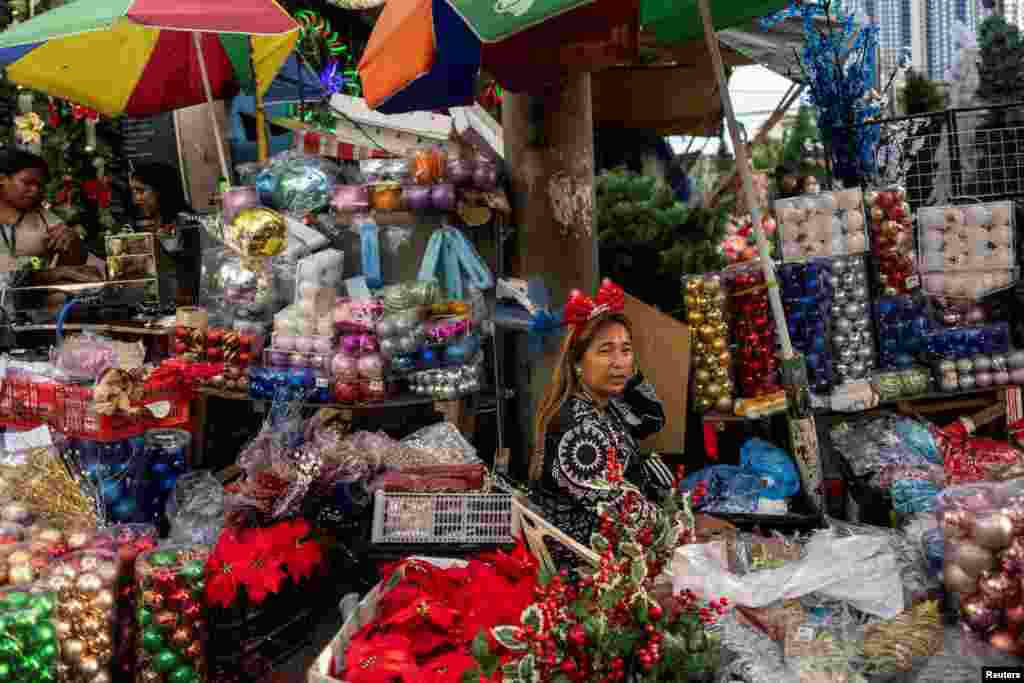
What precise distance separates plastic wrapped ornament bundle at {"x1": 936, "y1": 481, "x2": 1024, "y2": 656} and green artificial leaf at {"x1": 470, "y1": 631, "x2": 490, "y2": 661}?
1.11 metres

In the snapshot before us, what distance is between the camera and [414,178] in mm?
5336

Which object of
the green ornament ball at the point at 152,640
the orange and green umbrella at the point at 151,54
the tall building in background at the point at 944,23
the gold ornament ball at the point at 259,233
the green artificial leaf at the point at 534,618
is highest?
the tall building in background at the point at 944,23

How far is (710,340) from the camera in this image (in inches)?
189

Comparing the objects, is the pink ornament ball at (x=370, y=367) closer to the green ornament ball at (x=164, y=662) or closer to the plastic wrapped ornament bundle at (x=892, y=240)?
the green ornament ball at (x=164, y=662)

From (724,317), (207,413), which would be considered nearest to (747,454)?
(724,317)

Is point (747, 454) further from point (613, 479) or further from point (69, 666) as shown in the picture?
point (69, 666)

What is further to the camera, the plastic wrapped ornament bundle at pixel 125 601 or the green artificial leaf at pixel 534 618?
the plastic wrapped ornament bundle at pixel 125 601

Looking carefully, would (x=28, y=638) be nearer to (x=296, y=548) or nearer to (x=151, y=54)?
(x=296, y=548)

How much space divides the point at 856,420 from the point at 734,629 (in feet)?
9.65

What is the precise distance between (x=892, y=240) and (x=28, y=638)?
4.14 meters

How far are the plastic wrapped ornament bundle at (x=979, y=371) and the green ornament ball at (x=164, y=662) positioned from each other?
148 inches

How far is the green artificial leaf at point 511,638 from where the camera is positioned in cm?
210

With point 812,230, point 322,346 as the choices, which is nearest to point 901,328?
point 812,230

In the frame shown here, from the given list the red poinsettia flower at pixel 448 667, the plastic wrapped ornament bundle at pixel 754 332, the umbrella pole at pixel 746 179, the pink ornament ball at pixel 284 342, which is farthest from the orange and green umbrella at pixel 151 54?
the red poinsettia flower at pixel 448 667
